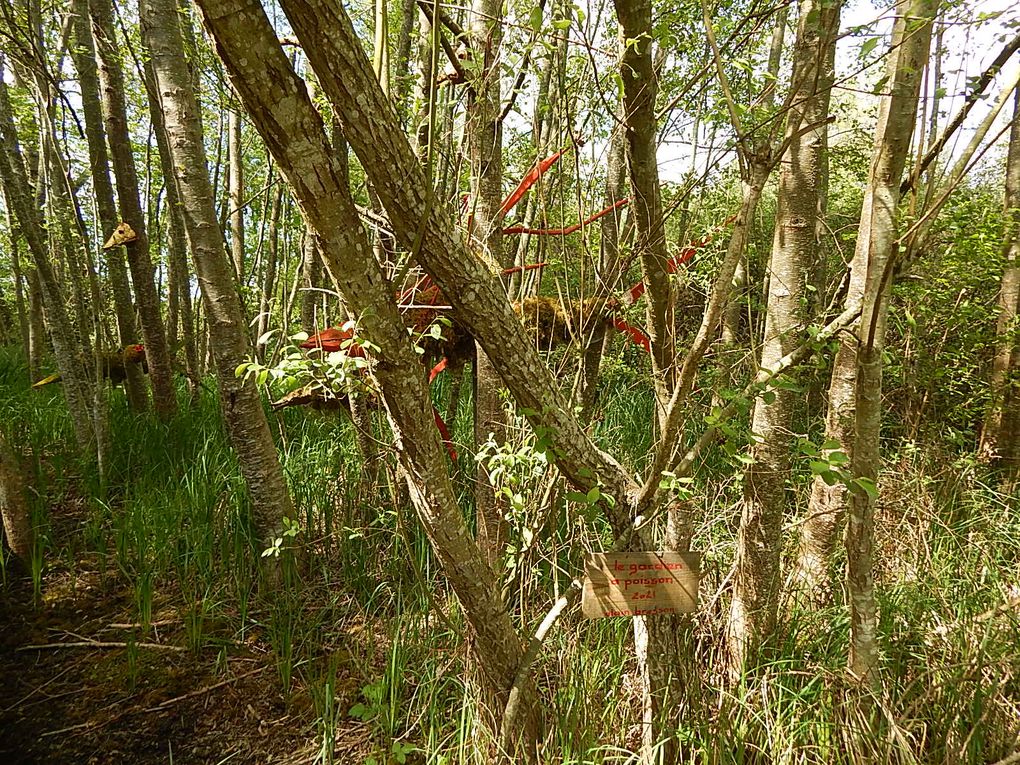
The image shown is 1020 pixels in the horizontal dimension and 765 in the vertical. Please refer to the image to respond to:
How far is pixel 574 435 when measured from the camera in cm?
129

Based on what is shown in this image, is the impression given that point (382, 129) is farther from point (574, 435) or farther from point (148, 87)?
point (148, 87)

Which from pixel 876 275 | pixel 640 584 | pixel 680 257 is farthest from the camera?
pixel 680 257

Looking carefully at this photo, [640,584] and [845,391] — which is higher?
[845,391]

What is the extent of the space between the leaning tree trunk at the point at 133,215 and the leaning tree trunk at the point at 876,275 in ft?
11.4

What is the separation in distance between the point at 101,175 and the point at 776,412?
4000 mm

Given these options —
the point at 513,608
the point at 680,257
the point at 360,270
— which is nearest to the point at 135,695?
the point at 513,608

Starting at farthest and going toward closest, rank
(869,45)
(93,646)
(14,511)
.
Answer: (14,511)
(93,646)
(869,45)

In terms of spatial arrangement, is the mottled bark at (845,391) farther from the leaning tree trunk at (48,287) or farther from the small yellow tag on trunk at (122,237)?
the leaning tree trunk at (48,287)

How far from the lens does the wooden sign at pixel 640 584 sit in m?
1.31

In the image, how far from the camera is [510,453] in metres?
1.59

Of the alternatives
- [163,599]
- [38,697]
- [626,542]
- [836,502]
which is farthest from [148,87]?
[836,502]

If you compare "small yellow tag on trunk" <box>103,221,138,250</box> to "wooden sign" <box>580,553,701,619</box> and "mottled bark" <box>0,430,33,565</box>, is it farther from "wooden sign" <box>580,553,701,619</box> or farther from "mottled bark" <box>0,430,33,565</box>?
"wooden sign" <box>580,553,701,619</box>

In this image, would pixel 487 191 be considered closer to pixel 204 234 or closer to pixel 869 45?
pixel 869 45

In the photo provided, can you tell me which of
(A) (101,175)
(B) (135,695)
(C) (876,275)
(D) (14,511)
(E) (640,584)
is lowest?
(B) (135,695)
